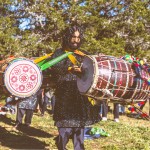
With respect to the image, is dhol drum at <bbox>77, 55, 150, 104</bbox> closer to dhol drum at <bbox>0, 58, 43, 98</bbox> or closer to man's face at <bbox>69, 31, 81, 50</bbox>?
man's face at <bbox>69, 31, 81, 50</bbox>

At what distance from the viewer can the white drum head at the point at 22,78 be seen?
4035 mm

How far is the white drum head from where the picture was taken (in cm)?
404

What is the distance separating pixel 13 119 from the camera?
29.5 feet

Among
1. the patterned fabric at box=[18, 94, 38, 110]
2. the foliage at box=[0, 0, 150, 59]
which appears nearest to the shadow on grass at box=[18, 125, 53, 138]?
the patterned fabric at box=[18, 94, 38, 110]

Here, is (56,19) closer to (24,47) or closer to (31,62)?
(24,47)

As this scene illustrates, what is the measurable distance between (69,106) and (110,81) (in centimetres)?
78

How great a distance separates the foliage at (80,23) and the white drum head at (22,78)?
9991 millimetres

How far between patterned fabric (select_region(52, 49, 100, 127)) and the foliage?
996 cm

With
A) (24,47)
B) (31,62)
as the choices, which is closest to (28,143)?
(31,62)

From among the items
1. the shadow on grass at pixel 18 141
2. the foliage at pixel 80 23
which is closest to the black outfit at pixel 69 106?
the shadow on grass at pixel 18 141

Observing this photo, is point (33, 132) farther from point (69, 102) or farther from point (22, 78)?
point (22, 78)

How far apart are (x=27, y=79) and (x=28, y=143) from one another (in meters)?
2.09

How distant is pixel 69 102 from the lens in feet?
14.1

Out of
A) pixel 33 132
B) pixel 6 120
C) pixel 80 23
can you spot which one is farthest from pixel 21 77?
pixel 80 23
